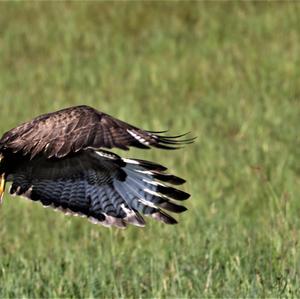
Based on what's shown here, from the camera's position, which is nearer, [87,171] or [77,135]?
[77,135]

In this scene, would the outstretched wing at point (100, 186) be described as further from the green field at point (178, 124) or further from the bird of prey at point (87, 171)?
the green field at point (178, 124)

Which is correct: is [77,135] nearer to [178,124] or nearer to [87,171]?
[87,171]

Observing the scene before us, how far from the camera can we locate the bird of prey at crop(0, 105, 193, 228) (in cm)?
530

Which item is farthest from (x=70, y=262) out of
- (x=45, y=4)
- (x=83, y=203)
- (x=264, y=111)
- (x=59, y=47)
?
(x=45, y=4)

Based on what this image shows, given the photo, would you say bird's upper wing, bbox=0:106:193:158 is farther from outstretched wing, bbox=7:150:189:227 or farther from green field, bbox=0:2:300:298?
green field, bbox=0:2:300:298

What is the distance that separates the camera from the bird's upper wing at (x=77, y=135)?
17.0 ft

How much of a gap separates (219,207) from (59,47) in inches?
229

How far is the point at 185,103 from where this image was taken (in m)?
11.6

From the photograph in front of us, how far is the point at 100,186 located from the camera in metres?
6.18

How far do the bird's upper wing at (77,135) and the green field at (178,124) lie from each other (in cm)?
94

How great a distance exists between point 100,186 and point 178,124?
4567mm

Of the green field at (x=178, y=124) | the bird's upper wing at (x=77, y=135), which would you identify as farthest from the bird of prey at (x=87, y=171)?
the green field at (x=178, y=124)

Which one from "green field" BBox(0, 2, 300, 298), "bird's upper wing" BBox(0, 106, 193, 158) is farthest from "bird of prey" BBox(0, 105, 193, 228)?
"green field" BBox(0, 2, 300, 298)

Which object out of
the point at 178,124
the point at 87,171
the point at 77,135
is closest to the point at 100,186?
the point at 87,171
